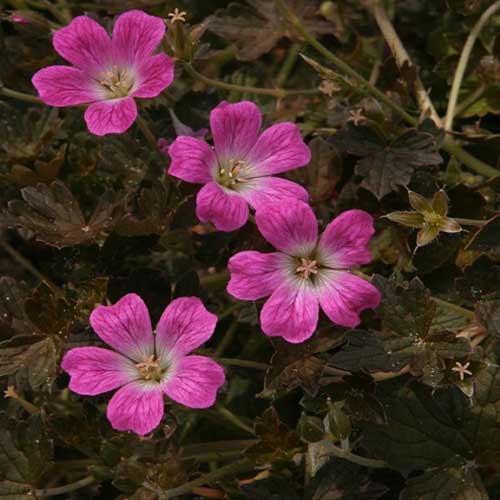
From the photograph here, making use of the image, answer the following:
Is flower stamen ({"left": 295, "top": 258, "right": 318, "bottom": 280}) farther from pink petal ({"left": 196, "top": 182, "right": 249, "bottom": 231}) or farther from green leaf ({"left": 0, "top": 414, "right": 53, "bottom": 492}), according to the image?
green leaf ({"left": 0, "top": 414, "right": 53, "bottom": 492})

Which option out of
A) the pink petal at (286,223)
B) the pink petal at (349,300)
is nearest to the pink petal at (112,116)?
the pink petal at (286,223)

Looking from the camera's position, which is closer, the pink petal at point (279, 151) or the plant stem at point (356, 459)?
the plant stem at point (356, 459)

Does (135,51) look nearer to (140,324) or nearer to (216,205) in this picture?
(216,205)

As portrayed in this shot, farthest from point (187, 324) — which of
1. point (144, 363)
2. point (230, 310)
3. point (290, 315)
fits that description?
point (230, 310)

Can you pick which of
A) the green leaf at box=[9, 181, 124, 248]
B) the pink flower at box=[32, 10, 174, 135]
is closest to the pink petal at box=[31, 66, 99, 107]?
the pink flower at box=[32, 10, 174, 135]

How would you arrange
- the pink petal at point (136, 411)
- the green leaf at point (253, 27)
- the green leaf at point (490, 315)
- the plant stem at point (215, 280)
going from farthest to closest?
the green leaf at point (253, 27) → the plant stem at point (215, 280) → the green leaf at point (490, 315) → the pink petal at point (136, 411)

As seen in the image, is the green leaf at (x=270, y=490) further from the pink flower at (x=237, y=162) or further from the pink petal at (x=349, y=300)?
the pink flower at (x=237, y=162)

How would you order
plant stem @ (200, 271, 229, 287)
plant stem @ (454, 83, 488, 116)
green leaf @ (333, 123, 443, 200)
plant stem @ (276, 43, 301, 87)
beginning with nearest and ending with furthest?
green leaf @ (333, 123, 443, 200) → plant stem @ (200, 271, 229, 287) → plant stem @ (454, 83, 488, 116) → plant stem @ (276, 43, 301, 87)
